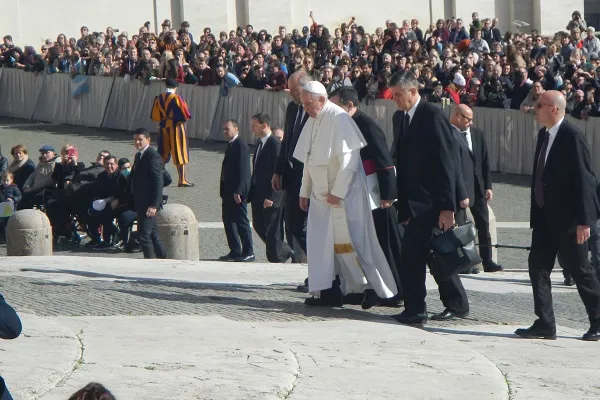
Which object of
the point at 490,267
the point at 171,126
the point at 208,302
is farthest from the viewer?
the point at 171,126

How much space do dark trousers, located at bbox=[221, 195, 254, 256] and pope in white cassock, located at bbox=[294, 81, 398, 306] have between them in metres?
5.31

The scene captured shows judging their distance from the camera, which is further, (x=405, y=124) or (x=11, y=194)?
(x=11, y=194)

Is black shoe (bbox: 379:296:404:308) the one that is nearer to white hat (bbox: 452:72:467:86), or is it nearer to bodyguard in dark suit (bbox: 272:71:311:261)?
bodyguard in dark suit (bbox: 272:71:311:261)

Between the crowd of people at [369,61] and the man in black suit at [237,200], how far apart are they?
6.26 metres

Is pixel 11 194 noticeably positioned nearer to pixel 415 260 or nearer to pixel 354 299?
pixel 354 299

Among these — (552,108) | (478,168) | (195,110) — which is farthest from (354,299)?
(195,110)

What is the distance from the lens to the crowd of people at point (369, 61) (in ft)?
74.3

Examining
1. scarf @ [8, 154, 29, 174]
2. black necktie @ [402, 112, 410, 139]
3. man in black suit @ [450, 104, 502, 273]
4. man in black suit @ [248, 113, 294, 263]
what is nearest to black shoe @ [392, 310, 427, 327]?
black necktie @ [402, 112, 410, 139]

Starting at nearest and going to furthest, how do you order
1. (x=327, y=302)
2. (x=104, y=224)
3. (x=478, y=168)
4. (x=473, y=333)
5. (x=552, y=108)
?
(x=552, y=108)
(x=473, y=333)
(x=327, y=302)
(x=478, y=168)
(x=104, y=224)

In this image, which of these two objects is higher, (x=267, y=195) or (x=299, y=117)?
(x=299, y=117)

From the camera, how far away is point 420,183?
9258mm

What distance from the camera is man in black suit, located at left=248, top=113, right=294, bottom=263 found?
563 inches

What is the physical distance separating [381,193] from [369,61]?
59.9 ft

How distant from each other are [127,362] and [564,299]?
5.11 metres
